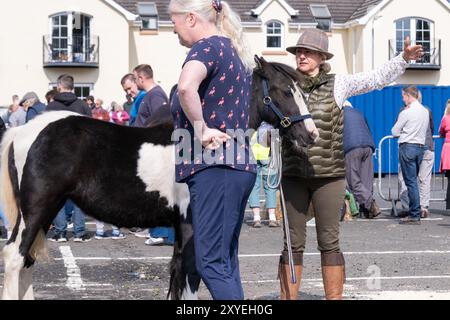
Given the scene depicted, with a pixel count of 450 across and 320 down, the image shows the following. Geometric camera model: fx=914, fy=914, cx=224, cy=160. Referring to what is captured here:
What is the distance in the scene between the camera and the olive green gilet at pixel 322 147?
6973mm

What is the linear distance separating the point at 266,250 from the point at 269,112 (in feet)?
15.9

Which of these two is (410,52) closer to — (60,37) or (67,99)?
(67,99)

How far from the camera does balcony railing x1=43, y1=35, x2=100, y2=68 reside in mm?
45781

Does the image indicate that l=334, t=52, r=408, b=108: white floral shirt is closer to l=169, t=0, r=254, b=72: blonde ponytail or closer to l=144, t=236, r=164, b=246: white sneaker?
l=169, t=0, r=254, b=72: blonde ponytail

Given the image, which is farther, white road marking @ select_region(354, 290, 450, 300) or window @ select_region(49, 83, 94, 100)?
window @ select_region(49, 83, 94, 100)

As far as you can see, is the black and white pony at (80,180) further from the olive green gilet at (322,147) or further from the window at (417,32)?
the window at (417,32)

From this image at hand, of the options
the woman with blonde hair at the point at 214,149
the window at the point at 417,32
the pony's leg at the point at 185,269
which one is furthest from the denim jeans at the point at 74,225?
the window at the point at 417,32

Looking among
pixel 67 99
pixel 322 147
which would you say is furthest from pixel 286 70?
pixel 67 99

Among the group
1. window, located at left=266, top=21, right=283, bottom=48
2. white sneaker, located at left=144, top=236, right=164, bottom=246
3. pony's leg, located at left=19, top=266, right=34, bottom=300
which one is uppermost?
window, located at left=266, top=21, right=283, bottom=48

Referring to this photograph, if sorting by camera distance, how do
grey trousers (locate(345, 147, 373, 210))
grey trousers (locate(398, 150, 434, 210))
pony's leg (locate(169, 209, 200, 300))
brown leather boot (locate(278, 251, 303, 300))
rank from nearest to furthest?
pony's leg (locate(169, 209, 200, 300)), brown leather boot (locate(278, 251, 303, 300)), grey trousers (locate(345, 147, 373, 210)), grey trousers (locate(398, 150, 434, 210))

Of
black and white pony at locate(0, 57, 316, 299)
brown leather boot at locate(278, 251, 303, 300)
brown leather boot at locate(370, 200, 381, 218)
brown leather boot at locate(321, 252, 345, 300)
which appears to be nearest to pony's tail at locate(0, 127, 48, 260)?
black and white pony at locate(0, 57, 316, 299)

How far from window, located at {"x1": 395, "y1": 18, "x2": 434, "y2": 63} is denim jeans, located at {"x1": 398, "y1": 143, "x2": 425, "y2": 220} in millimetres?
33801

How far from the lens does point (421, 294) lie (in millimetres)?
8047

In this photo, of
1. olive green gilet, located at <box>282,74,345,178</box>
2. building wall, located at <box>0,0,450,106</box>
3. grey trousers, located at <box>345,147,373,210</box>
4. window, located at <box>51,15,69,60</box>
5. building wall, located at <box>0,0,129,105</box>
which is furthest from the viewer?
window, located at <box>51,15,69,60</box>
